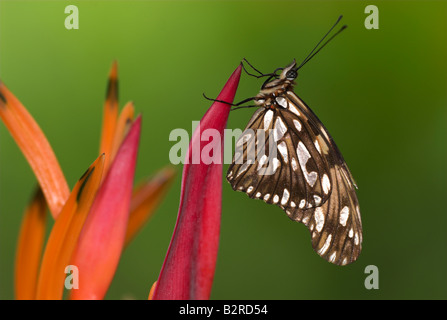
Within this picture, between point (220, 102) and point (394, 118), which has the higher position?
point (394, 118)

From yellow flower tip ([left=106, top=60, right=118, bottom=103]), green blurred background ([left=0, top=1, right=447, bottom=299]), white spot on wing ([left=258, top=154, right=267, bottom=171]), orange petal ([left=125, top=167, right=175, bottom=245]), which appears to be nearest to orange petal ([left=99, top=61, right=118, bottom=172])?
yellow flower tip ([left=106, top=60, right=118, bottom=103])

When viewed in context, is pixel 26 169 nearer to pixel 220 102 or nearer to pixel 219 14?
pixel 219 14

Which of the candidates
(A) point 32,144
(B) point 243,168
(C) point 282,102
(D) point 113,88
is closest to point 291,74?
(C) point 282,102

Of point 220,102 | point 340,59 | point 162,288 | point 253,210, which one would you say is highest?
point 340,59

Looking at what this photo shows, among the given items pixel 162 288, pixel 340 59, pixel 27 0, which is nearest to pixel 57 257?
pixel 162 288

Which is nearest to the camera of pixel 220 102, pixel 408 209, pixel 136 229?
pixel 220 102

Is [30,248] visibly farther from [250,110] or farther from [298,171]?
[250,110]
